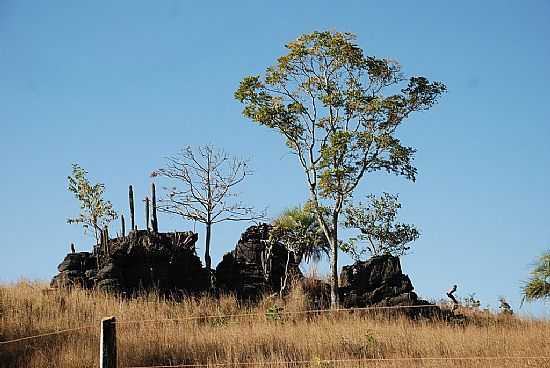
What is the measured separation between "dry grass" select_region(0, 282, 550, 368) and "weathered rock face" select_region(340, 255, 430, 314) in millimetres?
1949

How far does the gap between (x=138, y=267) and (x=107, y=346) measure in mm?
11338

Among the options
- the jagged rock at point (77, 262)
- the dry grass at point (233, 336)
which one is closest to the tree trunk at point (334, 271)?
the dry grass at point (233, 336)

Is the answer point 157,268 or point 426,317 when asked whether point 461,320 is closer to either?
point 426,317

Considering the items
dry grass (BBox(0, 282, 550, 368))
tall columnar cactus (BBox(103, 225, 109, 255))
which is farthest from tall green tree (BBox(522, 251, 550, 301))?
tall columnar cactus (BBox(103, 225, 109, 255))

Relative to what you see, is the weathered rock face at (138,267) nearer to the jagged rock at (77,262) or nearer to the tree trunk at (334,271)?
the jagged rock at (77,262)

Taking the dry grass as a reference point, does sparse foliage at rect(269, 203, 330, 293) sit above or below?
above

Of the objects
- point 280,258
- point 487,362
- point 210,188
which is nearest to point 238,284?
point 280,258

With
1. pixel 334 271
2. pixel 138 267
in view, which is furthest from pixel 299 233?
pixel 138 267

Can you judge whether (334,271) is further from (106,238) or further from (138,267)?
(106,238)

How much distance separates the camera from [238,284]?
22.3 metres

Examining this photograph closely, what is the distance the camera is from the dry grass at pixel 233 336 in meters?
13.3

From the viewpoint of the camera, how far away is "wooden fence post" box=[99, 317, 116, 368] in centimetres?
970

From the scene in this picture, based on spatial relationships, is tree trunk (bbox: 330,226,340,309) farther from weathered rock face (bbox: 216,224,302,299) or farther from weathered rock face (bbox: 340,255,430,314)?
weathered rock face (bbox: 216,224,302,299)

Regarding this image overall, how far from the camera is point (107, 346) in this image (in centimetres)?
974
